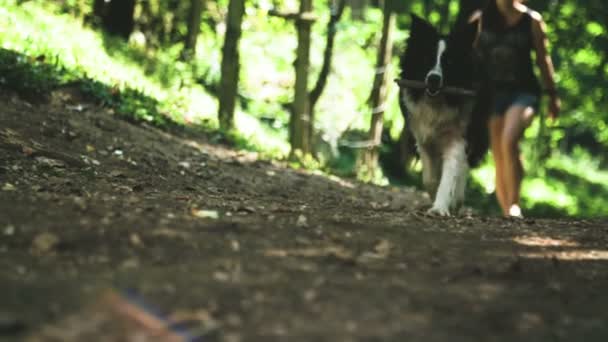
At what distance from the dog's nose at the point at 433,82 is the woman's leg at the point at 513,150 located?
0.71m

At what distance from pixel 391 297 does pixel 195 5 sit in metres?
11.6

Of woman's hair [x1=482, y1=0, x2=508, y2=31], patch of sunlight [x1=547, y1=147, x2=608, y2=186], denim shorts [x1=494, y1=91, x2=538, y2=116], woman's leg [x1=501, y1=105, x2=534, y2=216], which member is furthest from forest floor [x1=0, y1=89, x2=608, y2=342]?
patch of sunlight [x1=547, y1=147, x2=608, y2=186]

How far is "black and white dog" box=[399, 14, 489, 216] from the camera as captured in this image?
6.00m

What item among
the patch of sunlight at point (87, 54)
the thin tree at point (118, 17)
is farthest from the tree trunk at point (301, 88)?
the thin tree at point (118, 17)

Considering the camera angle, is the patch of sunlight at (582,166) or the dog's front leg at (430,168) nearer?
the dog's front leg at (430,168)

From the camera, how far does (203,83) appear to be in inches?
553

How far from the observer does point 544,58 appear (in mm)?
6449

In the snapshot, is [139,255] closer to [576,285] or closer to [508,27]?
[576,285]

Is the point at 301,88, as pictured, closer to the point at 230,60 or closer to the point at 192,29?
the point at 230,60

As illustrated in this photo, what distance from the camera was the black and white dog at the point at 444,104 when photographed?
6004mm

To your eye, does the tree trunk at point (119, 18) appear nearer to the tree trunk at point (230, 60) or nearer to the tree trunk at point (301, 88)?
the tree trunk at point (230, 60)

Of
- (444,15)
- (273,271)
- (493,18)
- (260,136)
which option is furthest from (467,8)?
(273,271)

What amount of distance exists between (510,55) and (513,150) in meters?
0.77

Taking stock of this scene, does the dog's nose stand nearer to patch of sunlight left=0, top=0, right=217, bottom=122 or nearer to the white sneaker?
the white sneaker
